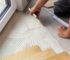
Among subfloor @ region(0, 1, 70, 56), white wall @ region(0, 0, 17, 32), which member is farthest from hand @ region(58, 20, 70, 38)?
white wall @ region(0, 0, 17, 32)

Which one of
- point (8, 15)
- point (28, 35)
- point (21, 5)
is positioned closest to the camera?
point (28, 35)

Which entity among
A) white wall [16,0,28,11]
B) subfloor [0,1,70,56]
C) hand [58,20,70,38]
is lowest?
subfloor [0,1,70,56]

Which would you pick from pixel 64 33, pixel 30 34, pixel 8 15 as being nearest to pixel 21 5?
pixel 8 15

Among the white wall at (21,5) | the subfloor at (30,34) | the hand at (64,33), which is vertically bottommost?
the subfloor at (30,34)

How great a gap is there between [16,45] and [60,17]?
0.71 m

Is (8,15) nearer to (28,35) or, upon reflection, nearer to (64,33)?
(28,35)

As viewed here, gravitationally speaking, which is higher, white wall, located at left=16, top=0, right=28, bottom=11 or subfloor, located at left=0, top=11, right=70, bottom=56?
white wall, located at left=16, top=0, right=28, bottom=11

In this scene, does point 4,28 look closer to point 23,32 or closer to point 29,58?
point 23,32

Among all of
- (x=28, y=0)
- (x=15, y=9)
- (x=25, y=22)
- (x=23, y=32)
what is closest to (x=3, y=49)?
(x=23, y=32)

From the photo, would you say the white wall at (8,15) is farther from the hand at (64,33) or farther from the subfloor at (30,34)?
the hand at (64,33)

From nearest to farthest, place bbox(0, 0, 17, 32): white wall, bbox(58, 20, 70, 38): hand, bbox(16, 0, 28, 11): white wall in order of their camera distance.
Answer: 1. bbox(58, 20, 70, 38): hand
2. bbox(0, 0, 17, 32): white wall
3. bbox(16, 0, 28, 11): white wall

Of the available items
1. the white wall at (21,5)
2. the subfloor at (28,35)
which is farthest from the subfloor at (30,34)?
the white wall at (21,5)

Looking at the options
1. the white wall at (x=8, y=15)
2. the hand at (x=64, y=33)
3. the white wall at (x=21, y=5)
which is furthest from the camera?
the white wall at (x=21, y=5)

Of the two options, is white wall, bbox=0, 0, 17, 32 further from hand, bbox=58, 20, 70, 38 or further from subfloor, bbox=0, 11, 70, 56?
hand, bbox=58, 20, 70, 38
